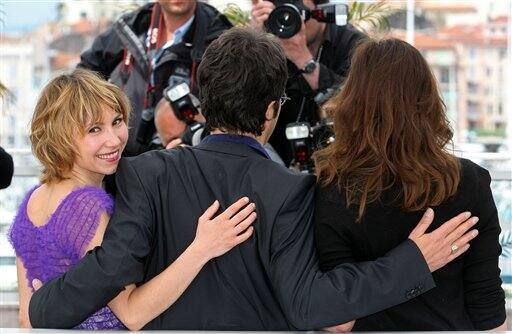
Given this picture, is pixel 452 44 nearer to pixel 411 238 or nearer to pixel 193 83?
pixel 193 83

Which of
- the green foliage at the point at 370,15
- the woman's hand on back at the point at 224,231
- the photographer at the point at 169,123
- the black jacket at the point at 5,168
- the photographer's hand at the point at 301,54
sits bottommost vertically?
the green foliage at the point at 370,15

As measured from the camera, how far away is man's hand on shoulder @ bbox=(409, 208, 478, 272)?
2102mm

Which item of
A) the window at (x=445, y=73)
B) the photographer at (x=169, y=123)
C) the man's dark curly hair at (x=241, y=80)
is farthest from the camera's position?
the window at (x=445, y=73)

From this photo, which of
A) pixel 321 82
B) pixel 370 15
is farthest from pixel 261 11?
pixel 370 15

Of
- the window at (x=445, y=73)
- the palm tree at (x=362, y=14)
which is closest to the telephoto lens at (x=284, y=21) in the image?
the palm tree at (x=362, y=14)

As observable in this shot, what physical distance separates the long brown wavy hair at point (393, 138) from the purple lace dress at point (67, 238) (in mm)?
540

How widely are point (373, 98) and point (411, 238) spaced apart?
329 mm

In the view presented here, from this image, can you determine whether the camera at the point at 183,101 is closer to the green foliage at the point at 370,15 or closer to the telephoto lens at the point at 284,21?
the telephoto lens at the point at 284,21

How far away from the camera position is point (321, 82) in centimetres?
390

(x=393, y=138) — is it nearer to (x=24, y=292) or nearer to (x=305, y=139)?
(x=24, y=292)

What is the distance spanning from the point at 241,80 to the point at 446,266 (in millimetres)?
641

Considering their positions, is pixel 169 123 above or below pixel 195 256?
below

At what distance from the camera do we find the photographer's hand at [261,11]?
3.93m

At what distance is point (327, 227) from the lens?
2148 millimetres
